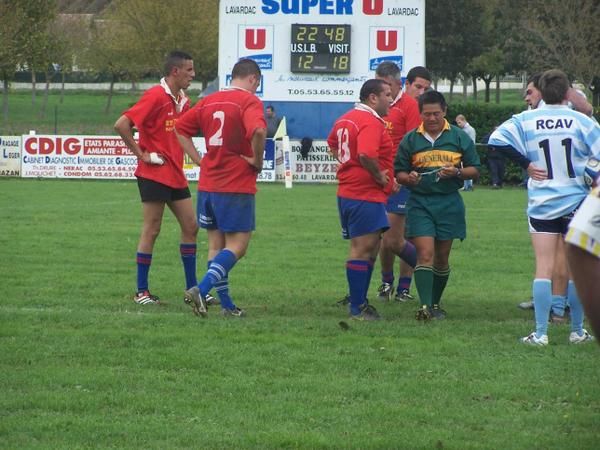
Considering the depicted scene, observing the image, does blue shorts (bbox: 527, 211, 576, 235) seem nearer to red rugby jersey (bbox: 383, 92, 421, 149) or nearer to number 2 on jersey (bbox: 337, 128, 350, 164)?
number 2 on jersey (bbox: 337, 128, 350, 164)

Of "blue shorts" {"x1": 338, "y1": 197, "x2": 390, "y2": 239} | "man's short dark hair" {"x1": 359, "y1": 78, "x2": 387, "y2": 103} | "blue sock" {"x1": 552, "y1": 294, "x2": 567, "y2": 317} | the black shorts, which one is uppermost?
"man's short dark hair" {"x1": 359, "y1": 78, "x2": 387, "y2": 103}

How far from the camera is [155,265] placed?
531 inches

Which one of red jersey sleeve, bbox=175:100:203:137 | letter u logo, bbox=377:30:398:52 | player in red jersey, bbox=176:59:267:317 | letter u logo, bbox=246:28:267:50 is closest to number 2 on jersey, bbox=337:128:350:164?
player in red jersey, bbox=176:59:267:317

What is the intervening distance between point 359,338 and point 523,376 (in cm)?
159

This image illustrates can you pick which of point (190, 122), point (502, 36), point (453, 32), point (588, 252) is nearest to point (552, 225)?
point (190, 122)

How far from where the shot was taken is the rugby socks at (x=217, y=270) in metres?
9.37

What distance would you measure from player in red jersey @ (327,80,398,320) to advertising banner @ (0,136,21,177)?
75.8ft

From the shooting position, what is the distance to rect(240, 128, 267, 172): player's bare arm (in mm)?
9383

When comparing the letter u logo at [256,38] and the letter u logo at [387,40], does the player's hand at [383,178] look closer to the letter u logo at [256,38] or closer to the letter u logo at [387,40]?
the letter u logo at [387,40]

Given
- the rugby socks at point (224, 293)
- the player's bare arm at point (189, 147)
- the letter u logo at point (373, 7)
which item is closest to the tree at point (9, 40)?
the letter u logo at point (373, 7)

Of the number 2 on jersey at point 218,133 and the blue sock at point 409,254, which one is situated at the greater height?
the number 2 on jersey at point 218,133

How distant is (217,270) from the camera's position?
9430mm

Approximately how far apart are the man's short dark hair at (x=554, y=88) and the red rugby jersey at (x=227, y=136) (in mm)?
2231

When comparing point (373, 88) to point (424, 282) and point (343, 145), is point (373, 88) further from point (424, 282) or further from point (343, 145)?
point (424, 282)
